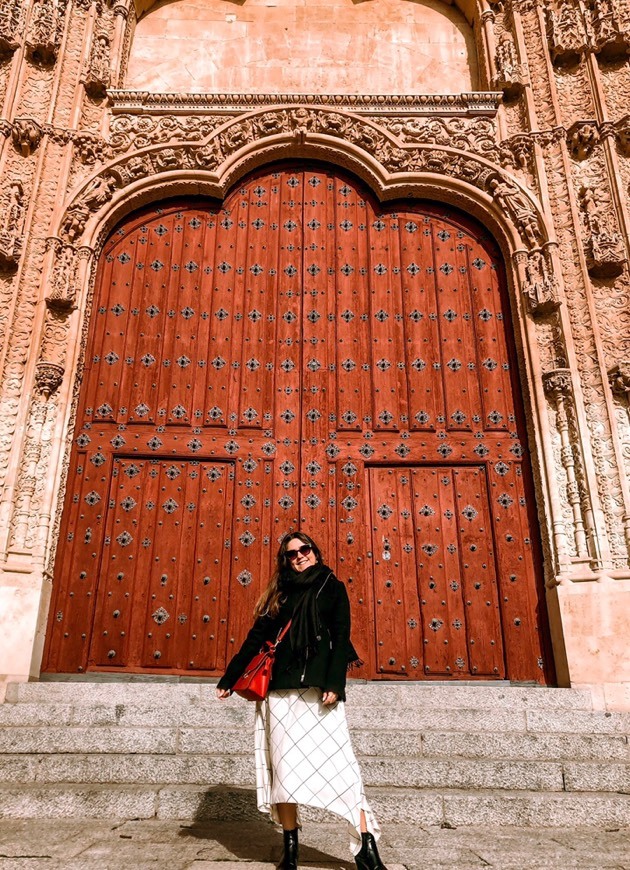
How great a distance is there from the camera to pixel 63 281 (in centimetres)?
665

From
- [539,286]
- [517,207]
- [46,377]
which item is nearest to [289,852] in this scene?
[46,377]

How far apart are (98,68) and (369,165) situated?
3203 millimetres

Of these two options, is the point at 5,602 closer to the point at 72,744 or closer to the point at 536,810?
the point at 72,744

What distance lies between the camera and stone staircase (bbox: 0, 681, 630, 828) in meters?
3.57

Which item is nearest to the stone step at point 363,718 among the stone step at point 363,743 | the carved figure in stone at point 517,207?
the stone step at point 363,743

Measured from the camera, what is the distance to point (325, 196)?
303 inches

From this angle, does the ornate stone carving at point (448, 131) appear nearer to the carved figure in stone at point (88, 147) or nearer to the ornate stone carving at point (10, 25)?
the carved figure in stone at point (88, 147)

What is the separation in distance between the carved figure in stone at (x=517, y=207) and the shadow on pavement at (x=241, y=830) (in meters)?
5.65

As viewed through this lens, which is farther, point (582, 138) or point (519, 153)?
point (519, 153)

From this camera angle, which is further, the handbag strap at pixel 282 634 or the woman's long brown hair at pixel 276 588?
the woman's long brown hair at pixel 276 588

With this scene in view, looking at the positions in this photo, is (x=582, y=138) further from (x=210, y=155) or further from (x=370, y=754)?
(x=370, y=754)

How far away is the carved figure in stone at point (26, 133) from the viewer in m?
7.19

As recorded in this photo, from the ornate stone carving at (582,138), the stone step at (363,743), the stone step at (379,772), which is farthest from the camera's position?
the ornate stone carving at (582,138)

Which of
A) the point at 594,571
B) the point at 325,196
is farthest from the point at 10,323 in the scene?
the point at 594,571
